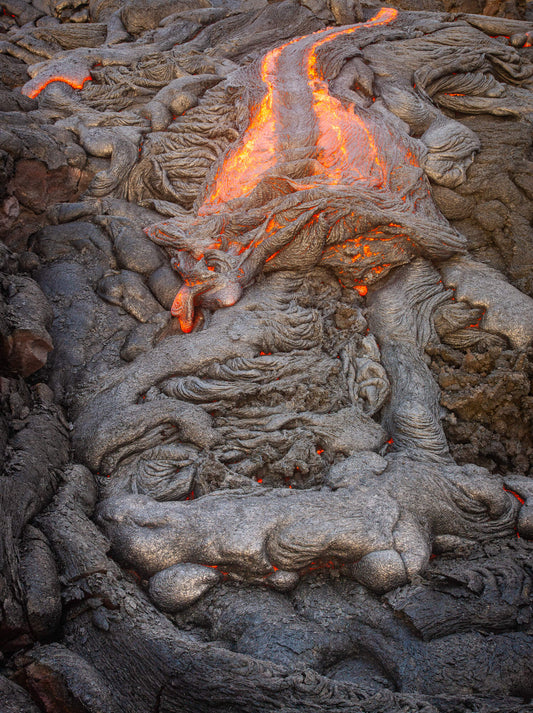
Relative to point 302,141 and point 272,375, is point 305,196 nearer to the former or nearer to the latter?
point 302,141

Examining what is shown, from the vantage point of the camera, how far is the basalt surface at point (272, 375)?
10.5ft

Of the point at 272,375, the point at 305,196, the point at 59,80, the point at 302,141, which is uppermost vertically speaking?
the point at 59,80

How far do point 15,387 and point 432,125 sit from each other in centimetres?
681

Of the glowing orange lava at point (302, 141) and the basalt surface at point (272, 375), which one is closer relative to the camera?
the basalt surface at point (272, 375)

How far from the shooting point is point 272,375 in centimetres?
514

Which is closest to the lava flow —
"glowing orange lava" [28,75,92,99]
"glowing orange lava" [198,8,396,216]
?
"glowing orange lava" [198,8,396,216]

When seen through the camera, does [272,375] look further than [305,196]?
No

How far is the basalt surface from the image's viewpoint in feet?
10.5

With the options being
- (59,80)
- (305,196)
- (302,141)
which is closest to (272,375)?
(305,196)

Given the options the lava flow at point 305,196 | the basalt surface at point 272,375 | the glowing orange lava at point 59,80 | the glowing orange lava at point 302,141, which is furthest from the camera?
the glowing orange lava at point 59,80

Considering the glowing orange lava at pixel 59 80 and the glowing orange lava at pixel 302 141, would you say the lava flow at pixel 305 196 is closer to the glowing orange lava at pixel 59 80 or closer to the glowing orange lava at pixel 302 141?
the glowing orange lava at pixel 302 141

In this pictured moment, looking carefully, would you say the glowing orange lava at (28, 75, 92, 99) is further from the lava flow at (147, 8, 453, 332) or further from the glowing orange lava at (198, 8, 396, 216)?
the glowing orange lava at (198, 8, 396, 216)

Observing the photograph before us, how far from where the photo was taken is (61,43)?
10375 millimetres

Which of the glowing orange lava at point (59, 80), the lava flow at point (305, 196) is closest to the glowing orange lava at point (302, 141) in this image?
the lava flow at point (305, 196)
